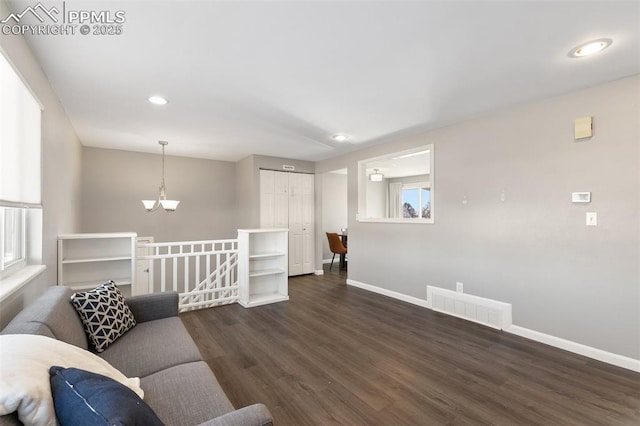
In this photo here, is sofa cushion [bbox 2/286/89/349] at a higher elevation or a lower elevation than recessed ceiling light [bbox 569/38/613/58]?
lower

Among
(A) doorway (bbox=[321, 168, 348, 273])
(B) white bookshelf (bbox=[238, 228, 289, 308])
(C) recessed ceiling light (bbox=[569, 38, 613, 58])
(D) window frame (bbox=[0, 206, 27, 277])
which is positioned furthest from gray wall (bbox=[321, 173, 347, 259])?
(D) window frame (bbox=[0, 206, 27, 277])

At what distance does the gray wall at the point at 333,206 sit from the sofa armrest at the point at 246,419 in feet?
22.0

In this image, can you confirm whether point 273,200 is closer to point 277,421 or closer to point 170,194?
point 170,194

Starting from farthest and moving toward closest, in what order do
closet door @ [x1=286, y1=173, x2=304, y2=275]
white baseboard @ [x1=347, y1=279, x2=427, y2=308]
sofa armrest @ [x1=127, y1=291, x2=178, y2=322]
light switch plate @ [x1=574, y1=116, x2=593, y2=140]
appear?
closet door @ [x1=286, y1=173, x2=304, y2=275], white baseboard @ [x1=347, y1=279, x2=427, y2=308], light switch plate @ [x1=574, y1=116, x2=593, y2=140], sofa armrest @ [x1=127, y1=291, x2=178, y2=322]

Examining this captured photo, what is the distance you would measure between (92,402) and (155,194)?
5398mm

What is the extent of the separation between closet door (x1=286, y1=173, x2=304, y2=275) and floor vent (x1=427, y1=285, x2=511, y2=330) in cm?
283

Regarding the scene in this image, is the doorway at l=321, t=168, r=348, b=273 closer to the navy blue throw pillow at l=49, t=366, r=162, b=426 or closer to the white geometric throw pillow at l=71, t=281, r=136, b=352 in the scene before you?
the white geometric throw pillow at l=71, t=281, r=136, b=352

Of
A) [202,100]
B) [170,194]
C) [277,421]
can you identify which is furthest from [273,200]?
[277,421]

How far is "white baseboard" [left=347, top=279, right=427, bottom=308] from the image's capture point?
3.96m

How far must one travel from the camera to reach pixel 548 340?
2775 millimetres

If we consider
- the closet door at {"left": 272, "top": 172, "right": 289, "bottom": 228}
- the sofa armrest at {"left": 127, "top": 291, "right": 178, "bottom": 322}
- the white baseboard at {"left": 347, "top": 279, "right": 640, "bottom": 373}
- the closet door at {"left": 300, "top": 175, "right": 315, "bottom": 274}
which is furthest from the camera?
the closet door at {"left": 300, "top": 175, "right": 315, "bottom": 274}

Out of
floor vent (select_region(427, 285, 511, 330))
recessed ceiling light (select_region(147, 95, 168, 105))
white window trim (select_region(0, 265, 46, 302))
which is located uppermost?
recessed ceiling light (select_region(147, 95, 168, 105))

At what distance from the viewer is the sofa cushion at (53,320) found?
49.2 inches

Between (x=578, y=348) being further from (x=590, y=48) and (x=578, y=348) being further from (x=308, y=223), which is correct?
(x=308, y=223)
